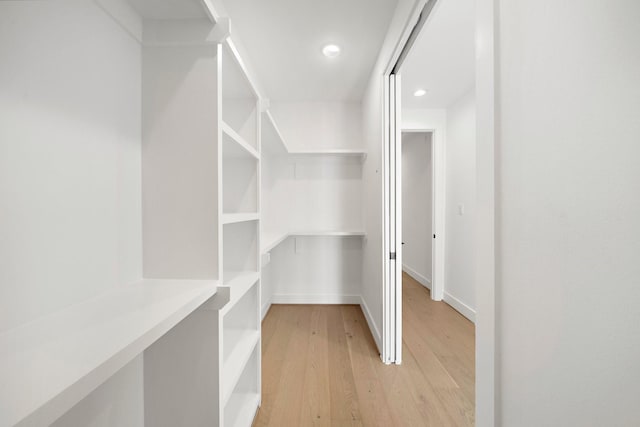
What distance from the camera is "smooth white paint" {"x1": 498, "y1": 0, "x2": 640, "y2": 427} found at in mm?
442

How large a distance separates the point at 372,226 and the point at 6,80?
234 centimetres

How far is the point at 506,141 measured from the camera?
71cm

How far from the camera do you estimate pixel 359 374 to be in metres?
1.92

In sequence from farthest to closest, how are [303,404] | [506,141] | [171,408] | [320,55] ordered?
[320,55]
[303,404]
[171,408]
[506,141]

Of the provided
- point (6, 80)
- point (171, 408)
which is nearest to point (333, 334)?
point (171, 408)

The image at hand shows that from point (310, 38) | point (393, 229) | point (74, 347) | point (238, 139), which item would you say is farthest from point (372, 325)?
point (310, 38)

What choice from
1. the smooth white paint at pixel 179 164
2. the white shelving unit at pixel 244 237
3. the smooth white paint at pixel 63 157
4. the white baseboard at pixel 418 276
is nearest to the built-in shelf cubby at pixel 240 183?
the white shelving unit at pixel 244 237

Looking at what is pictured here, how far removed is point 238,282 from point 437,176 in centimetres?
303

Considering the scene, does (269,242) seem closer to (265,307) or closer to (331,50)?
(265,307)

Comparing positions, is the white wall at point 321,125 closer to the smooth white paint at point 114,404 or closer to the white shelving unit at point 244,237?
the white shelving unit at point 244,237

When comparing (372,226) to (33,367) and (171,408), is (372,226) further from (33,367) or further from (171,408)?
(33,367)

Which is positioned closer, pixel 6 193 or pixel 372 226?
pixel 6 193

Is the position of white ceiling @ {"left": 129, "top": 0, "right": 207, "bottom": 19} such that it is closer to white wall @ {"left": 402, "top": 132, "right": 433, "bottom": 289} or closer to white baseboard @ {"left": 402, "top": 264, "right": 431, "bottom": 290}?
white wall @ {"left": 402, "top": 132, "right": 433, "bottom": 289}

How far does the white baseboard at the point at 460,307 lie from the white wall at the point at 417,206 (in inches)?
29.5
